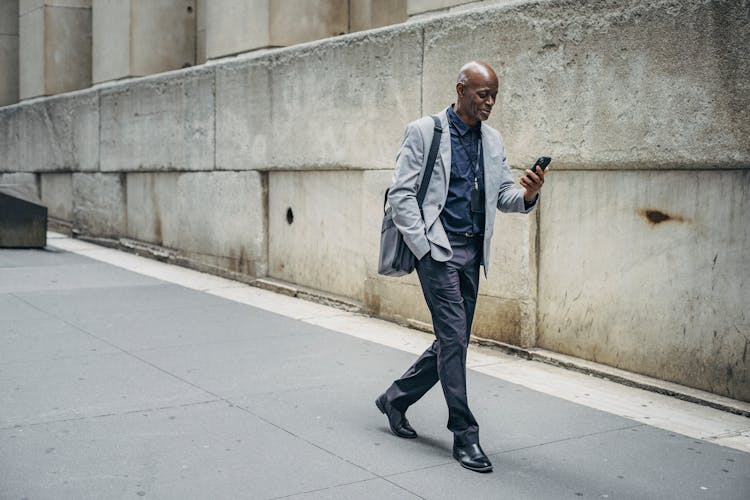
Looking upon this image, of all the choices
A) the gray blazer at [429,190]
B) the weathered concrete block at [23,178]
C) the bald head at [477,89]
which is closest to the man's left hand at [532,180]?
the gray blazer at [429,190]

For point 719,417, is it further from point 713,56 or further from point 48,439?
point 48,439

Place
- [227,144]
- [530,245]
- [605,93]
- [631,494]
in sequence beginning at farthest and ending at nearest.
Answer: [227,144] → [530,245] → [605,93] → [631,494]

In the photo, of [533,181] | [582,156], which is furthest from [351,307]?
[533,181]

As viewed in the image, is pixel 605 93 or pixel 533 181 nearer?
pixel 533 181

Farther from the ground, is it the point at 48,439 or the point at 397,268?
the point at 397,268

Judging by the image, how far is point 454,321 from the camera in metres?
4.39

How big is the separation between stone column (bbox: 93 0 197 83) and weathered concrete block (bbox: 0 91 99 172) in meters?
0.73

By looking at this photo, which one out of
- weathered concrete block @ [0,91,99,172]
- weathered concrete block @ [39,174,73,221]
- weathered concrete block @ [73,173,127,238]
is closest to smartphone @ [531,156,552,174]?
weathered concrete block @ [73,173,127,238]

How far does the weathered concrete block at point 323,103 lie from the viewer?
793 cm

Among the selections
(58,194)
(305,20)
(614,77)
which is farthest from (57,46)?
(614,77)

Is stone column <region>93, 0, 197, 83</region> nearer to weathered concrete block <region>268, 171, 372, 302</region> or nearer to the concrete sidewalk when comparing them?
weathered concrete block <region>268, 171, 372, 302</region>

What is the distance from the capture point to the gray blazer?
4.43 metres

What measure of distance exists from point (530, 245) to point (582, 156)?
809mm

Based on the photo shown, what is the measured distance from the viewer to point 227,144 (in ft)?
34.8
